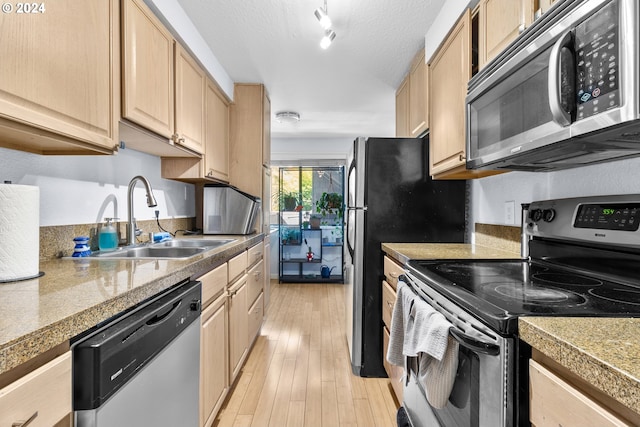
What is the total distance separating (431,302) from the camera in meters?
1.11

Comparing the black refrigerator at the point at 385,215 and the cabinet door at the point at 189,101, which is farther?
the black refrigerator at the point at 385,215

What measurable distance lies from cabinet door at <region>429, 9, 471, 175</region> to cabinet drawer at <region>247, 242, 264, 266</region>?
1378 mm

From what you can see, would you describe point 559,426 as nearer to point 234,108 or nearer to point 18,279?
point 18,279

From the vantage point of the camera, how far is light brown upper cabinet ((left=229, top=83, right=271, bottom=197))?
3.05 metres

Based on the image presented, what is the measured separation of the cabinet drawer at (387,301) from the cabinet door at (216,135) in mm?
1534

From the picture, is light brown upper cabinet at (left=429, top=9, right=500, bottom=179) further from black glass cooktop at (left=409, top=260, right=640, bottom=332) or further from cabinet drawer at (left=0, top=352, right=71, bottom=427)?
cabinet drawer at (left=0, top=352, right=71, bottom=427)

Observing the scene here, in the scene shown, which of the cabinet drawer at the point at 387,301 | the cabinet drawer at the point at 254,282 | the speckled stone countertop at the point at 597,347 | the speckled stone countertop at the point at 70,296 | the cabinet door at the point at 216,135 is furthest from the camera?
the cabinet door at the point at 216,135

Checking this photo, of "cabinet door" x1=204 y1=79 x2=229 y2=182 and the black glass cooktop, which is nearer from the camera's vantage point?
the black glass cooktop

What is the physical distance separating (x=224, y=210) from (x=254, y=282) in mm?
624

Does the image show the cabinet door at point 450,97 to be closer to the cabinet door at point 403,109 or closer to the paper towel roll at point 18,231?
the cabinet door at point 403,109

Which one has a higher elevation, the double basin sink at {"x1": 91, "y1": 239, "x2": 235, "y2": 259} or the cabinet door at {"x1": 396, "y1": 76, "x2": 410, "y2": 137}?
the cabinet door at {"x1": 396, "y1": 76, "x2": 410, "y2": 137}

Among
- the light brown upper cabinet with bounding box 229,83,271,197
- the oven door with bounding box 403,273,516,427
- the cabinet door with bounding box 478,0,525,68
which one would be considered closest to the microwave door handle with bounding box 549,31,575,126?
the cabinet door with bounding box 478,0,525,68

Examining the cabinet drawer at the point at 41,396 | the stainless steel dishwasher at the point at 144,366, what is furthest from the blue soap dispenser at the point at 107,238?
the cabinet drawer at the point at 41,396

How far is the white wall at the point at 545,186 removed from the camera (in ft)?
3.63
